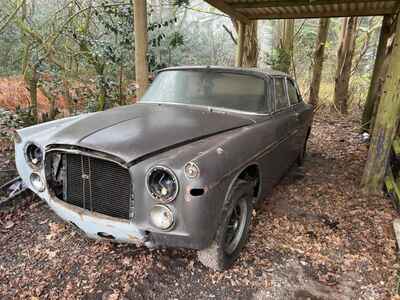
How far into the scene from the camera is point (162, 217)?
209 centimetres

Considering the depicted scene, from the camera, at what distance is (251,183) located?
2879 mm

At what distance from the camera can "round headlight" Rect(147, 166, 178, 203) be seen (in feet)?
6.73

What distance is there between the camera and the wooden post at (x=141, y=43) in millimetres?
4180

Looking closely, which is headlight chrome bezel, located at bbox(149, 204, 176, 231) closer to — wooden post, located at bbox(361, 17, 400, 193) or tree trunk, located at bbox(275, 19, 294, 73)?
wooden post, located at bbox(361, 17, 400, 193)

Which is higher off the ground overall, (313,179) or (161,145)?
(161,145)

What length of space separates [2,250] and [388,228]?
4.28m

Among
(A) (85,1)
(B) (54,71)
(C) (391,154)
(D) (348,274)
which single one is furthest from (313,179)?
(A) (85,1)

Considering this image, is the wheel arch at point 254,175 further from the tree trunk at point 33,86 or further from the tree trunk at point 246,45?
the tree trunk at point 246,45

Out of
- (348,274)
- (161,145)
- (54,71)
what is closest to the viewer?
(161,145)

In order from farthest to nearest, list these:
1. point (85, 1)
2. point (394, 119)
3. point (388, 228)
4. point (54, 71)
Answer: point (85, 1) < point (54, 71) < point (394, 119) < point (388, 228)

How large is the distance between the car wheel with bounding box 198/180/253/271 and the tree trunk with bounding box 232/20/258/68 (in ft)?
19.4

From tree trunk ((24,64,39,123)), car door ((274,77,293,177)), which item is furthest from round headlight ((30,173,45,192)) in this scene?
tree trunk ((24,64,39,123))

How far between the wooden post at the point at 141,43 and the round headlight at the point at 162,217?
2.87 m

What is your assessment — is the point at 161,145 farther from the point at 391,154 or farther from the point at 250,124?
the point at 391,154
